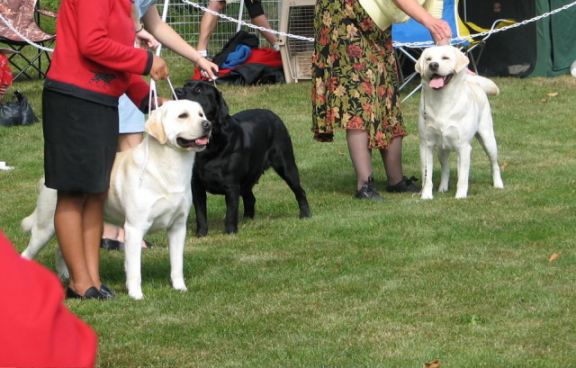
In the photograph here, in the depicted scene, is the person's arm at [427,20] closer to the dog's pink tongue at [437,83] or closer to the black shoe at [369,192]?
the dog's pink tongue at [437,83]

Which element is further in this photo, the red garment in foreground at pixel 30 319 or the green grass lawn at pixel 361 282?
the green grass lawn at pixel 361 282

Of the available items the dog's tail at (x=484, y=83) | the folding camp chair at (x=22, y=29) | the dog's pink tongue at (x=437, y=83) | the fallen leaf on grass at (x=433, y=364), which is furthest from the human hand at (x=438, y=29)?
the folding camp chair at (x=22, y=29)

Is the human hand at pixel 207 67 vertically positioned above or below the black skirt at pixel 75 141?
above

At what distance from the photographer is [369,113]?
27.0ft

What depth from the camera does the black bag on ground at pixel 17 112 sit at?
1221 centimetres

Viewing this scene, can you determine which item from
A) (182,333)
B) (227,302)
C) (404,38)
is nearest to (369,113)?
(227,302)

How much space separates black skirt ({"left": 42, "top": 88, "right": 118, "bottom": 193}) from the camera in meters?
5.07

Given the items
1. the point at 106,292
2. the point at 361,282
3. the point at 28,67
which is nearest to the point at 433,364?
the point at 361,282

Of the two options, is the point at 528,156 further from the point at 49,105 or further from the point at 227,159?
the point at 49,105

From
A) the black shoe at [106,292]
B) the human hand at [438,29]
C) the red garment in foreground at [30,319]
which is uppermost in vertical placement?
the red garment in foreground at [30,319]

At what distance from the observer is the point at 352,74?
8.12 m

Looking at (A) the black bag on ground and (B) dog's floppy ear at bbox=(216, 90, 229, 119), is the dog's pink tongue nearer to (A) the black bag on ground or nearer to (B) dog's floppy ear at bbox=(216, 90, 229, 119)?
(B) dog's floppy ear at bbox=(216, 90, 229, 119)

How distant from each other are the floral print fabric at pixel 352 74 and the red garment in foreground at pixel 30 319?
6588 mm

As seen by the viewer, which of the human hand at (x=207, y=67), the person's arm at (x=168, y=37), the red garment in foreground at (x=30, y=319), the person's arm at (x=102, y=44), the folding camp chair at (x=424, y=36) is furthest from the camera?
the folding camp chair at (x=424, y=36)
